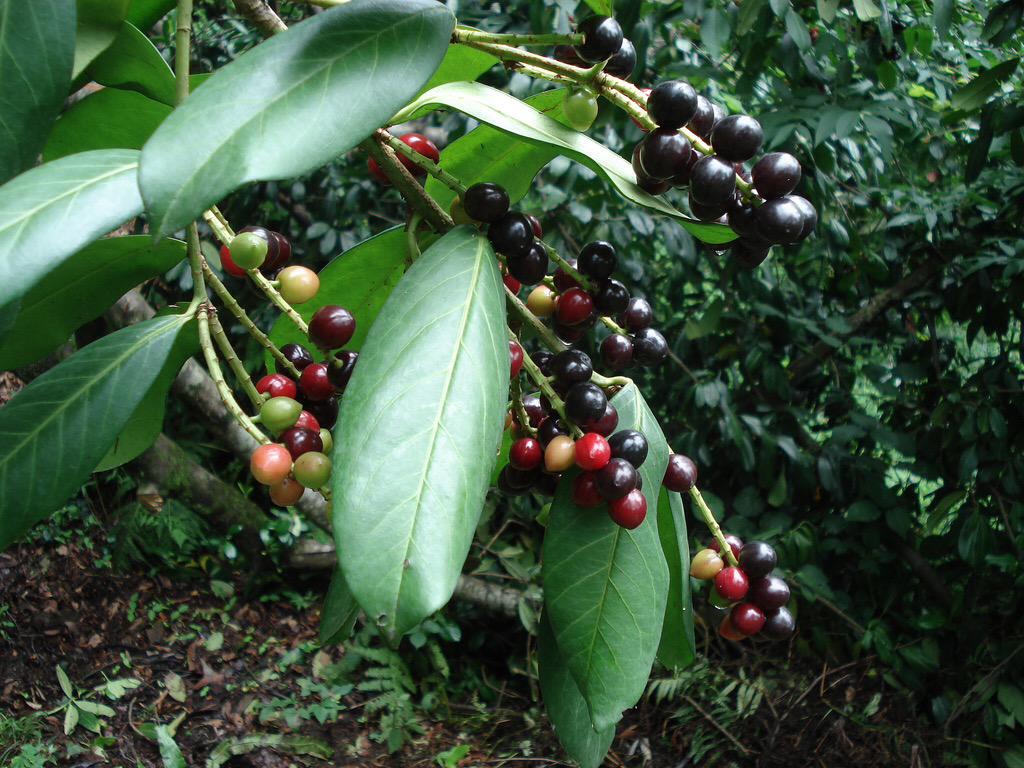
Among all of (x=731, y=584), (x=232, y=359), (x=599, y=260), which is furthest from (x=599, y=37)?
(x=731, y=584)

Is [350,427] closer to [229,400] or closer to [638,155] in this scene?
[229,400]

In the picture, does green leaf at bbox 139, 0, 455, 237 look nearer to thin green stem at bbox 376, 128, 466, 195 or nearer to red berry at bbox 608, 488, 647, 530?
thin green stem at bbox 376, 128, 466, 195

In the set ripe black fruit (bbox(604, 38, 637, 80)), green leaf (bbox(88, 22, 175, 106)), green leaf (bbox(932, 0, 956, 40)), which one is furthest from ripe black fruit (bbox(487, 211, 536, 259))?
green leaf (bbox(932, 0, 956, 40))

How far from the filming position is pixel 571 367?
0.47m

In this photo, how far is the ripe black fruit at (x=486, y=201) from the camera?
0.44m

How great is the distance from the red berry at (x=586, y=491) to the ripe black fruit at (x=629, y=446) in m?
0.02

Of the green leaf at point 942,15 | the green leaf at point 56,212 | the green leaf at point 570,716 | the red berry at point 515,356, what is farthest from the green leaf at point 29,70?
the green leaf at point 942,15

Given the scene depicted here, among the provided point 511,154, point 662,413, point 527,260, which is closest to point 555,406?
point 527,260

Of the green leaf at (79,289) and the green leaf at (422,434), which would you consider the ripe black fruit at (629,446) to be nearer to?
the green leaf at (422,434)

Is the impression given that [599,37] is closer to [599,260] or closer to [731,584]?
[599,260]

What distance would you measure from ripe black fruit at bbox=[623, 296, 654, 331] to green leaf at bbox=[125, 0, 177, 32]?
0.35 metres

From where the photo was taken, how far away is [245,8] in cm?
47

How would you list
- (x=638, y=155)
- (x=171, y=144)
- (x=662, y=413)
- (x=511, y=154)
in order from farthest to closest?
(x=662, y=413), (x=511, y=154), (x=638, y=155), (x=171, y=144)

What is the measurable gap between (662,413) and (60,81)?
2.23 m
